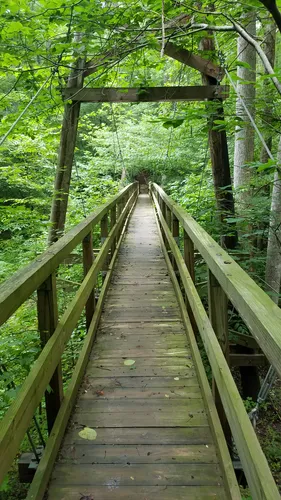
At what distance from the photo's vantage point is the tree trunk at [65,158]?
604 cm

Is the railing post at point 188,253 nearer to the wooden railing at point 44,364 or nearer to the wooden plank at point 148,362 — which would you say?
the wooden plank at point 148,362

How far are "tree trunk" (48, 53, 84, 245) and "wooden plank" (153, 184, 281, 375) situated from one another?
15.2 ft

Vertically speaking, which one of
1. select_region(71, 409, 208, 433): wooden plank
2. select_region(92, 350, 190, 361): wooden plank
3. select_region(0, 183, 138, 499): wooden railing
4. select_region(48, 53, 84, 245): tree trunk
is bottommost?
select_region(71, 409, 208, 433): wooden plank

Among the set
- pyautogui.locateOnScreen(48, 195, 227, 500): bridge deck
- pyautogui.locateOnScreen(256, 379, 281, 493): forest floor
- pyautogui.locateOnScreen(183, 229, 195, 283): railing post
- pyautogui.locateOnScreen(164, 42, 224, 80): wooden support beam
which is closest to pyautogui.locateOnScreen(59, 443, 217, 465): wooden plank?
pyautogui.locateOnScreen(48, 195, 227, 500): bridge deck

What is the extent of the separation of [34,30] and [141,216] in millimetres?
9201

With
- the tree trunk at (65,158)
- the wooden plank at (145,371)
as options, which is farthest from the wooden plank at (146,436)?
the tree trunk at (65,158)

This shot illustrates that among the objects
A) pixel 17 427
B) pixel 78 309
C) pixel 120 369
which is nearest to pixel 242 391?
pixel 120 369

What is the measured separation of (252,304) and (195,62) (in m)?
5.25

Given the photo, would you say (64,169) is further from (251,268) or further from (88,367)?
(88,367)

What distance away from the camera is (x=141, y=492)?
174cm

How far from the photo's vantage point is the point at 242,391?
19.3 ft

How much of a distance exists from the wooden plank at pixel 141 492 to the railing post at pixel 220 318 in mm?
370

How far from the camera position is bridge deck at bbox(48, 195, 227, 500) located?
1.78 metres

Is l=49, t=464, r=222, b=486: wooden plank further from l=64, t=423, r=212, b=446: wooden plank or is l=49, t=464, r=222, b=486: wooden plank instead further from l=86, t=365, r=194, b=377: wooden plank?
l=86, t=365, r=194, b=377: wooden plank
